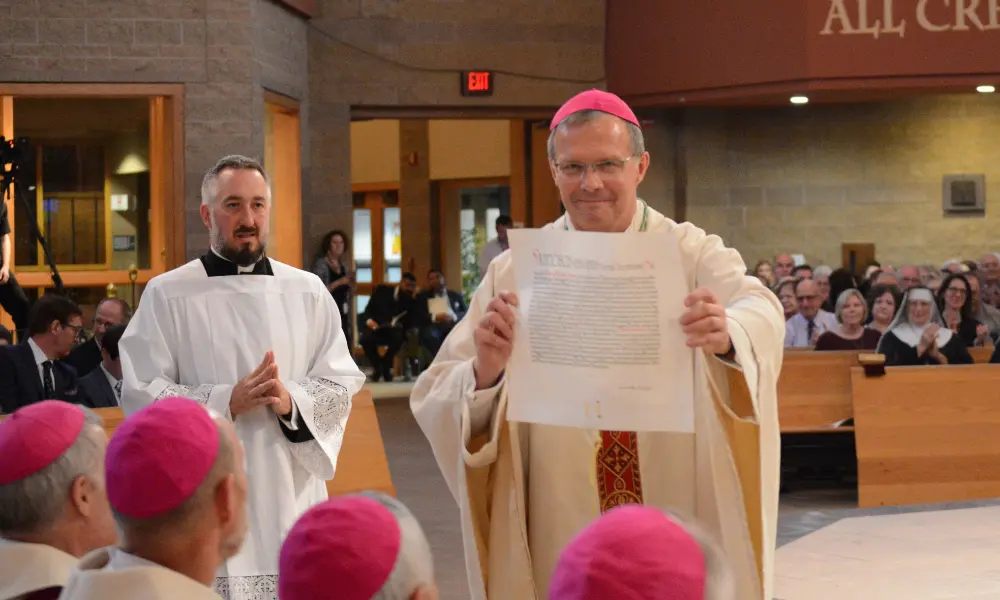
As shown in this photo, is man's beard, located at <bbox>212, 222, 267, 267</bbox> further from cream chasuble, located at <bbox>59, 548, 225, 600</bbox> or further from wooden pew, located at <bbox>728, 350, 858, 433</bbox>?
wooden pew, located at <bbox>728, 350, 858, 433</bbox>

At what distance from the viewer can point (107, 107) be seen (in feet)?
40.9

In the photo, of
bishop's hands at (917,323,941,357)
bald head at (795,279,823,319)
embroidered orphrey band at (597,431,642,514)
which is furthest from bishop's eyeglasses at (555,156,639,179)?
bald head at (795,279,823,319)

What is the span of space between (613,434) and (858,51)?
41.1 ft

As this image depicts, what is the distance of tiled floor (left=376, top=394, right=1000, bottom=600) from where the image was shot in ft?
22.1

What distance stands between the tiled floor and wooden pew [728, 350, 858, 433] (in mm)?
505

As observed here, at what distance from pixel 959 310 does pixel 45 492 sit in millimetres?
9989

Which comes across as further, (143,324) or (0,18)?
(0,18)

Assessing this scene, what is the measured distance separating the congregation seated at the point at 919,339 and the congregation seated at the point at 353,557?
27.4 feet

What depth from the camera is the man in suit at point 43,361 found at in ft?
23.6

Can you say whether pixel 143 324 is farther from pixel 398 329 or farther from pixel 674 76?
pixel 398 329

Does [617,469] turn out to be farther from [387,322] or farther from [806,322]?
[387,322]

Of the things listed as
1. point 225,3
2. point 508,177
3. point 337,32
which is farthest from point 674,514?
point 508,177

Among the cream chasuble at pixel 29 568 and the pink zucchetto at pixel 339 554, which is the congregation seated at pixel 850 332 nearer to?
the cream chasuble at pixel 29 568

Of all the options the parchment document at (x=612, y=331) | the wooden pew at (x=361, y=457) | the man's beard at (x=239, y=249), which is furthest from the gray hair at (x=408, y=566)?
the wooden pew at (x=361, y=457)
